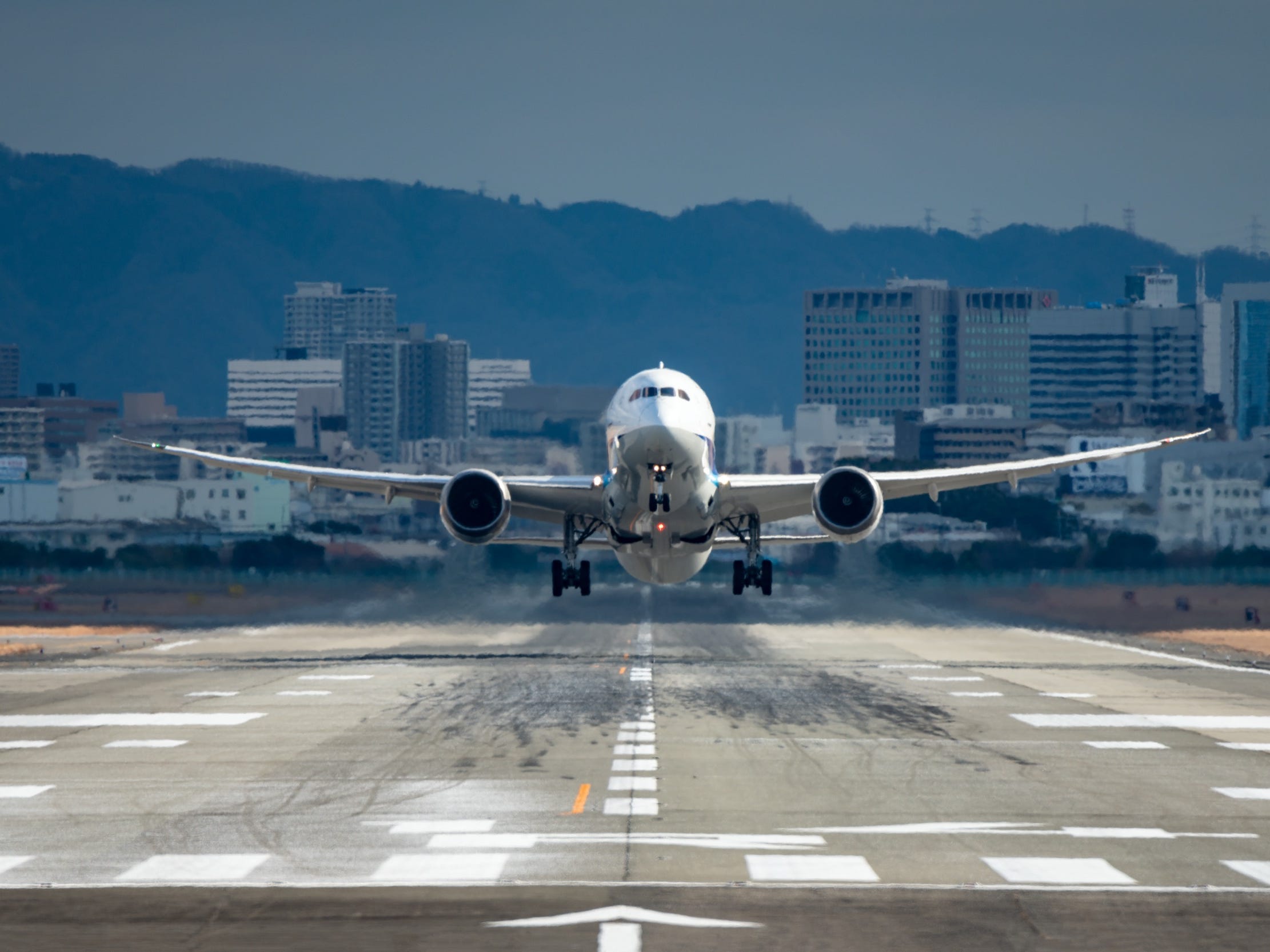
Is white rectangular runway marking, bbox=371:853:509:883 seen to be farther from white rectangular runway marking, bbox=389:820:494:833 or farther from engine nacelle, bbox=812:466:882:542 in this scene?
engine nacelle, bbox=812:466:882:542

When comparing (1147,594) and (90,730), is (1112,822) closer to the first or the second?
(90,730)

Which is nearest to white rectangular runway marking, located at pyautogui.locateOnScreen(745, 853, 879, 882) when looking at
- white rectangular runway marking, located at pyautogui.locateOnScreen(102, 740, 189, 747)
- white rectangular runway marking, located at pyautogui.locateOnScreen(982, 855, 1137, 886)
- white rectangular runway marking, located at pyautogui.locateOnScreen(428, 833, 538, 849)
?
white rectangular runway marking, located at pyautogui.locateOnScreen(982, 855, 1137, 886)

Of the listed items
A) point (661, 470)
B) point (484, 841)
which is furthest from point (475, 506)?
point (484, 841)

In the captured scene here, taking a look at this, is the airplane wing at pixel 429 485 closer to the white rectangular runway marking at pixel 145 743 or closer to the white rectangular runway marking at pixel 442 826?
the white rectangular runway marking at pixel 145 743

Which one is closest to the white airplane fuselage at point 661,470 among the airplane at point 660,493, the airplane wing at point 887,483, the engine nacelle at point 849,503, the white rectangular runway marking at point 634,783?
the airplane at point 660,493

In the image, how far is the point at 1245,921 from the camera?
71.6 feet

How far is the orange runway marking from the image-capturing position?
30312 mm

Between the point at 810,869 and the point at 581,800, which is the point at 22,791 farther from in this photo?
the point at 810,869

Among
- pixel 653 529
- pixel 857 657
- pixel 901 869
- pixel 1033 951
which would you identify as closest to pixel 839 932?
pixel 1033 951

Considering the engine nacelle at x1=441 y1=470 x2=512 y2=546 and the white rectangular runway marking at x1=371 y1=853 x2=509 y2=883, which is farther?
the engine nacelle at x1=441 y1=470 x2=512 y2=546

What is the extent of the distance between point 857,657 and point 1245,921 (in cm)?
4849

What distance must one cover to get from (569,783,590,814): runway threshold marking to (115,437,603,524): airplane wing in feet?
42.4

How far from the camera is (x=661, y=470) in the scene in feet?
135

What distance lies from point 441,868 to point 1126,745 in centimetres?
2125
